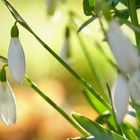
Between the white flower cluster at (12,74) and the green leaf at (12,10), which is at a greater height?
the green leaf at (12,10)

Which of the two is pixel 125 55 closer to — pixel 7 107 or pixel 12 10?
pixel 12 10

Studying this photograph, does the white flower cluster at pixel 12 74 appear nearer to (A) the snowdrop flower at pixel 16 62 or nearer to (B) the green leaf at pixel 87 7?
(A) the snowdrop flower at pixel 16 62

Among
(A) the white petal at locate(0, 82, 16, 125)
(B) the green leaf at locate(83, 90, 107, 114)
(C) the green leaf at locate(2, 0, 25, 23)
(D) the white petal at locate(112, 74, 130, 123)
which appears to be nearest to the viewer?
(D) the white petal at locate(112, 74, 130, 123)

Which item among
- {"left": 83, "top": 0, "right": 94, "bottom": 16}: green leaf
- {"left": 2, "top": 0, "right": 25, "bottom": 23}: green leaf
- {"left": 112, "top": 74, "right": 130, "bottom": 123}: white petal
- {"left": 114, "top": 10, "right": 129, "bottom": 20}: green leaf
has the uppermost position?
{"left": 2, "top": 0, "right": 25, "bottom": 23}: green leaf

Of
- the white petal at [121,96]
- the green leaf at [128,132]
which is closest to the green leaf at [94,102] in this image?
the green leaf at [128,132]

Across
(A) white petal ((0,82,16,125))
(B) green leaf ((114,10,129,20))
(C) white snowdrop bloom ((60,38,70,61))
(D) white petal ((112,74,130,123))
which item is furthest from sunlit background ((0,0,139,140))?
(D) white petal ((112,74,130,123))

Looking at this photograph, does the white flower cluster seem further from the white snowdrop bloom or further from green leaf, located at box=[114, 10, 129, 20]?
the white snowdrop bloom

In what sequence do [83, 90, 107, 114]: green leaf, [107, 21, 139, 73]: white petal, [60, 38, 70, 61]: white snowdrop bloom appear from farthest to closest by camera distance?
[60, 38, 70, 61]: white snowdrop bloom, [83, 90, 107, 114]: green leaf, [107, 21, 139, 73]: white petal
